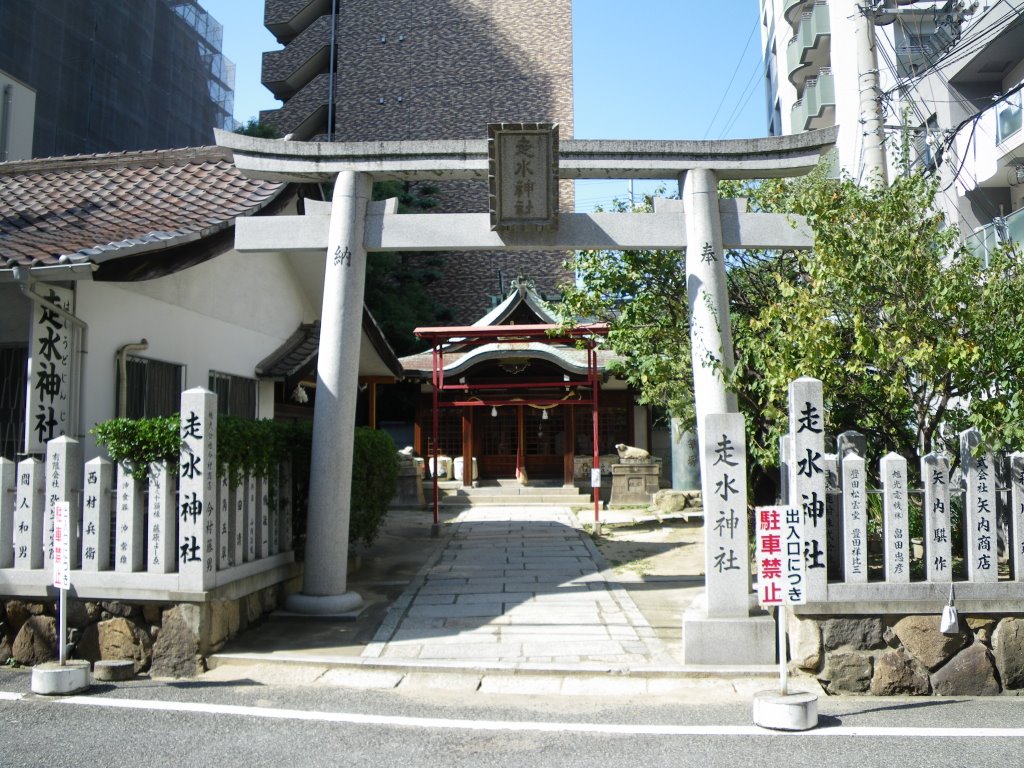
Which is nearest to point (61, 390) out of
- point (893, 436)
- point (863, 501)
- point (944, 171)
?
point (863, 501)

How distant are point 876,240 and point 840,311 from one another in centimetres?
71

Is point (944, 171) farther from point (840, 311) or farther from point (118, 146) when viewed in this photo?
point (118, 146)

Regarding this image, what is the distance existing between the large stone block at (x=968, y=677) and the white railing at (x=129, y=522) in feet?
19.6

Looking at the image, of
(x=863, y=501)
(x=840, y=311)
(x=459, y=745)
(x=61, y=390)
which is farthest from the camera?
(x=61, y=390)

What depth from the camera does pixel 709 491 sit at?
7.00 m

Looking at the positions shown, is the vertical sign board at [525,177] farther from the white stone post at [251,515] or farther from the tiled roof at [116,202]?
the white stone post at [251,515]

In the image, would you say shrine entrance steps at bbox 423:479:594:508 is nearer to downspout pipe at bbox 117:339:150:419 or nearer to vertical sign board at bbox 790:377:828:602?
downspout pipe at bbox 117:339:150:419

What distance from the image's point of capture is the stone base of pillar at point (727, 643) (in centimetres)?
671

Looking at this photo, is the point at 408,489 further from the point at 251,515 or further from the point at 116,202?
the point at 251,515

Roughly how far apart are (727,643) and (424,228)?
4958 millimetres

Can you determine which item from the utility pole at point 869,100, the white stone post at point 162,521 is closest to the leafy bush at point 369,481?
the white stone post at point 162,521

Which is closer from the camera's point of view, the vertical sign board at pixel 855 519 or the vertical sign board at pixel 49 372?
the vertical sign board at pixel 855 519

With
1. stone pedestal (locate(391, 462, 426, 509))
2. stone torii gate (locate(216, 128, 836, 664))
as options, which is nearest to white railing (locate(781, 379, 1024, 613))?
stone torii gate (locate(216, 128, 836, 664))

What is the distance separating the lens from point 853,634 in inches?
246
